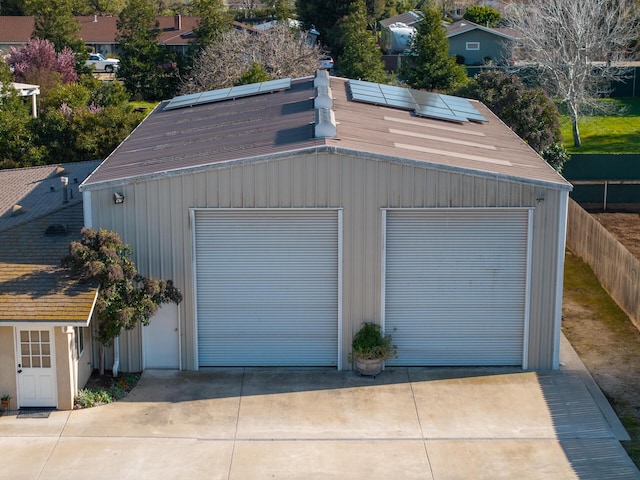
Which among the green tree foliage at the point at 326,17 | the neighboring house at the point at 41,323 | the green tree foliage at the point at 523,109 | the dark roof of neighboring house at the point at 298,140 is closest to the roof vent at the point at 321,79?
the dark roof of neighboring house at the point at 298,140

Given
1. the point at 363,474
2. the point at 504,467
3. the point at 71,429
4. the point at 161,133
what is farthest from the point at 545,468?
the point at 161,133

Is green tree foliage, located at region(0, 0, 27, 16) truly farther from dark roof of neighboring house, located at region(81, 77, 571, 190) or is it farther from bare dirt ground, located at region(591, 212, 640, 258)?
bare dirt ground, located at region(591, 212, 640, 258)

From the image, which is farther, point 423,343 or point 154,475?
point 423,343

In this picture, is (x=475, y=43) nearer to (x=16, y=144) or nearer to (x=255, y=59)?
(x=255, y=59)

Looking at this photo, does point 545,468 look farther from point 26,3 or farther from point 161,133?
point 26,3

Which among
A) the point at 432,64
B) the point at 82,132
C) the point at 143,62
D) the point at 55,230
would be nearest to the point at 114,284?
the point at 55,230

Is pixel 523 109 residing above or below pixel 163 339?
above

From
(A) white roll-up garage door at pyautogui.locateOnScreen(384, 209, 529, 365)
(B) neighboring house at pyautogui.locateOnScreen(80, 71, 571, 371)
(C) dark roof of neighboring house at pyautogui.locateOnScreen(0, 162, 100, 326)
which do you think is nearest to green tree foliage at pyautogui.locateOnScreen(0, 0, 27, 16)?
(C) dark roof of neighboring house at pyautogui.locateOnScreen(0, 162, 100, 326)
